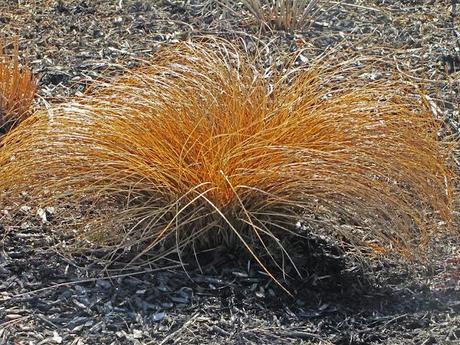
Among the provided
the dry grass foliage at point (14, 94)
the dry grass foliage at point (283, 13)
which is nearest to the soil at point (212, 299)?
the dry grass foliage at point (14, 94)

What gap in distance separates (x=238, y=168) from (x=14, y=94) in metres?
1.42

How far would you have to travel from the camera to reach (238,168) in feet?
11.7

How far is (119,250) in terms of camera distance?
374cm

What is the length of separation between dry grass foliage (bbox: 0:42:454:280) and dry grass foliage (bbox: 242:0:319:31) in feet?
5.28

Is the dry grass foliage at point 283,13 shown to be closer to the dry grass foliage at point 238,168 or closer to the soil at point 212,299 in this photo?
the soil at point 212,299

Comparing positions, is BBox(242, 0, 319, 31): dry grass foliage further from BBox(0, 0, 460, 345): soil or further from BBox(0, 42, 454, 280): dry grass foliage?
BBox(0, 42, 454, 280): dry grass foliage

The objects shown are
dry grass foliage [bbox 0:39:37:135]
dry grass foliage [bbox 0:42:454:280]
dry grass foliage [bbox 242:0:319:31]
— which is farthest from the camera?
dry grass foliage [bbox 242:0:319:31]

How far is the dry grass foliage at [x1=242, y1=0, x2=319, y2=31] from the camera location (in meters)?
5.42

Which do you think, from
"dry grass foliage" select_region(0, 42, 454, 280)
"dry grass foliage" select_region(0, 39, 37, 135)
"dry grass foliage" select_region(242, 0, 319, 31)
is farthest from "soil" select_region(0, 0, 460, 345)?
"dry grass foliage" select_region(242, 0, 319, 31)

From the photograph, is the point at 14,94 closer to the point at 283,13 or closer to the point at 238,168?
the point at 238,168

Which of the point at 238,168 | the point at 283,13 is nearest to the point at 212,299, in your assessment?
the point at 238,168

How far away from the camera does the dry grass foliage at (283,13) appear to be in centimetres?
542

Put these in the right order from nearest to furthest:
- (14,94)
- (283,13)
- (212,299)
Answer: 1. (212,299)
2. (14,94)
3. (283,13)

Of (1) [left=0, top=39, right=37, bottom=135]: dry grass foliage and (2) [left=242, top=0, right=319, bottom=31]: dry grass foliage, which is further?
(2) [left=242, top=0, right=319, bottom=31]: dry grass foliage
